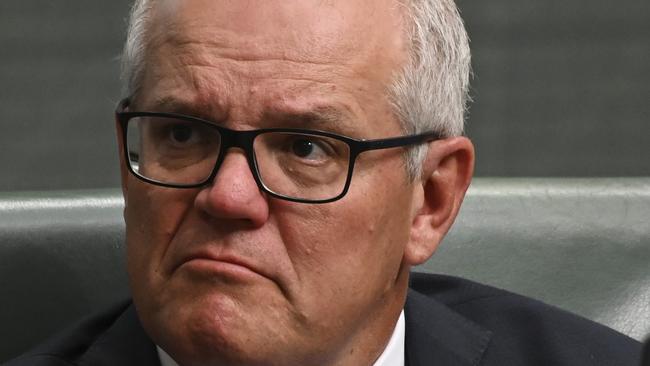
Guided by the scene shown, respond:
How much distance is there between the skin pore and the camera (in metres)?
1.72

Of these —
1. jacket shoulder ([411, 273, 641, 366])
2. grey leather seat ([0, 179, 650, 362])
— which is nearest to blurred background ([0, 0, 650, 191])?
grey leather seat ([0, 179, 650, 362])

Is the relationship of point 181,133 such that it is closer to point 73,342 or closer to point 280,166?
point 280,166

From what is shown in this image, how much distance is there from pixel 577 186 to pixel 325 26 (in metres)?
0.77

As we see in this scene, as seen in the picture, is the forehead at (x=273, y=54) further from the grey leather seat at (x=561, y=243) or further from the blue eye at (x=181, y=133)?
the grey leather seat at (x=561, y=243)

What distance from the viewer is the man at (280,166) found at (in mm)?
1728

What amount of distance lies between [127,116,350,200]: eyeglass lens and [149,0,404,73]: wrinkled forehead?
0.10 meters

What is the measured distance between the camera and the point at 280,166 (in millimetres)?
1765

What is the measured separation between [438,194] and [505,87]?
0.89 metres

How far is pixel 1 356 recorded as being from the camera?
7.13 ft

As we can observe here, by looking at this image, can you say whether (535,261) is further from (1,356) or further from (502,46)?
(1,356)

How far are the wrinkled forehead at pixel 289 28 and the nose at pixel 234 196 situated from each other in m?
0.14

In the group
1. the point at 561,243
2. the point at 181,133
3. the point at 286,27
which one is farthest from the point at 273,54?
the point at 561,243

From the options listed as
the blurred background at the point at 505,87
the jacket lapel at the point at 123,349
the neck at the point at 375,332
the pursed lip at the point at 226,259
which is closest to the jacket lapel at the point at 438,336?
the neck at the point at 375,332

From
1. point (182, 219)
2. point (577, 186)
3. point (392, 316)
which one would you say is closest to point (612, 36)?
point (577, 186)
